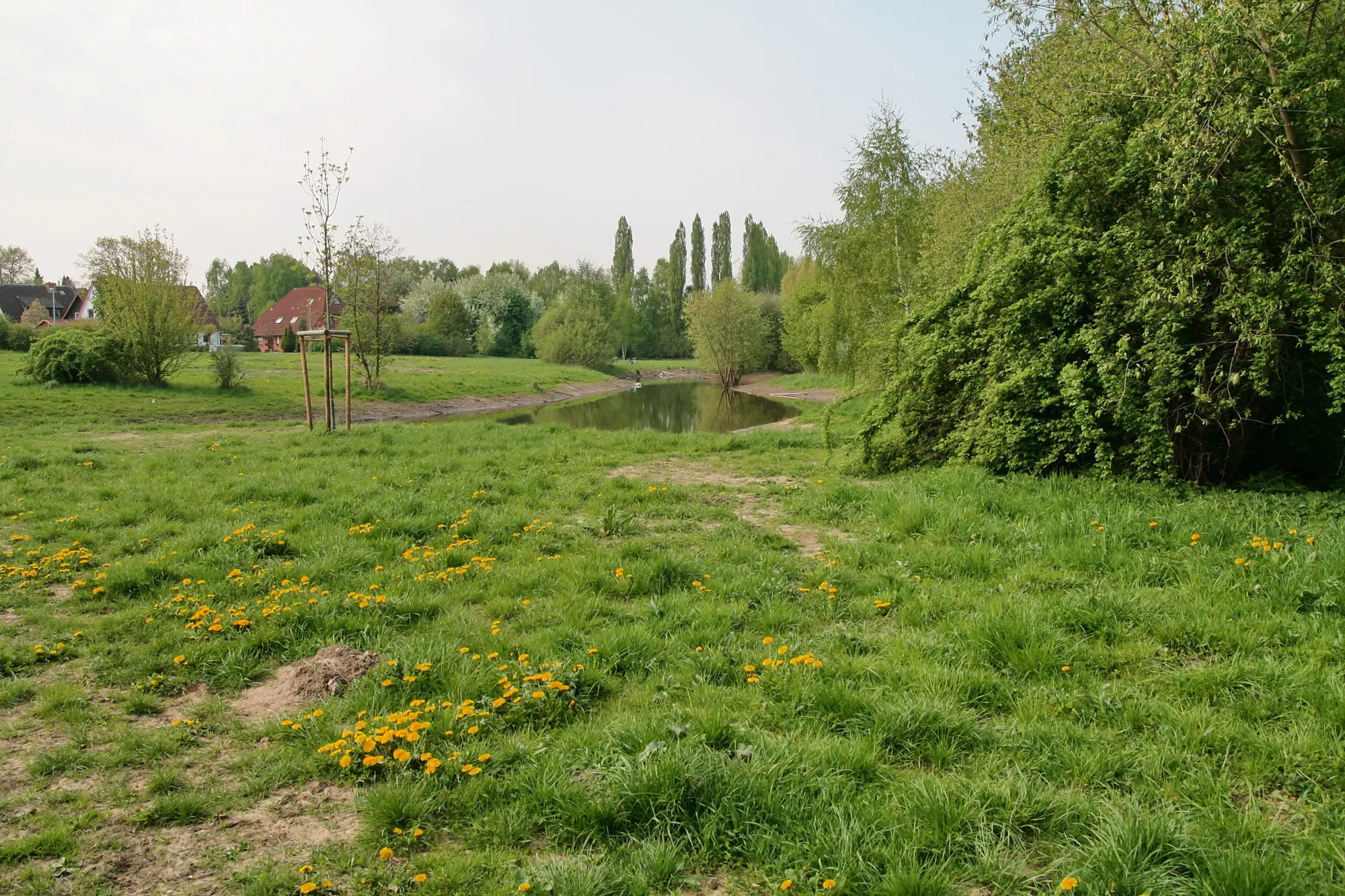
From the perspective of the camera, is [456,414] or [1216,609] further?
[456,414]

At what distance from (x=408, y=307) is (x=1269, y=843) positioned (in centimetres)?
7595

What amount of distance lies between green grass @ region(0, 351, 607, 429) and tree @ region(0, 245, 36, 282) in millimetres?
69815

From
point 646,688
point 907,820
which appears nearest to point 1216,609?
point 907,820

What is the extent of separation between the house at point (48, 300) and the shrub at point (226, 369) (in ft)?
172

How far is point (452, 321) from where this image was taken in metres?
66.8

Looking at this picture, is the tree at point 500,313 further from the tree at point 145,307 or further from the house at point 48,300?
the tree at point 145,307

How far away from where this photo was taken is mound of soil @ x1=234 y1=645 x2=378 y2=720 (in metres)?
4.55

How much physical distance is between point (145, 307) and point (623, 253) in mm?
68619

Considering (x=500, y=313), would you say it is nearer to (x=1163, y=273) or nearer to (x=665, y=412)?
(x=665, y=412)

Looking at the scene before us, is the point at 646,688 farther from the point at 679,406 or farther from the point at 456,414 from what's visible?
the point at 679,406

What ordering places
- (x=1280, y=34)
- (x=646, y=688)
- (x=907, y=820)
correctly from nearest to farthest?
1. (x=907, y=820)
2. (x=646, y=688)
3. (x=1280, y=34)

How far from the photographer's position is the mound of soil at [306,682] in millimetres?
4547

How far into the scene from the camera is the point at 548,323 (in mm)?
63688

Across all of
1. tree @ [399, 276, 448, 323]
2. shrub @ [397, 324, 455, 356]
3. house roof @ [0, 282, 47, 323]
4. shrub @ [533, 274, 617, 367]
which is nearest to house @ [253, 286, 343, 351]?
tree @ [399, 276, 448, 323]
